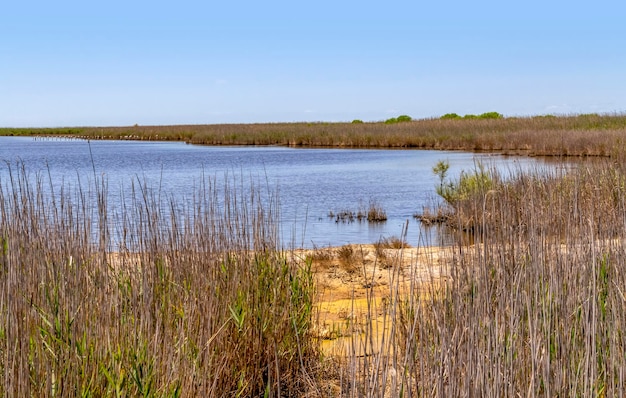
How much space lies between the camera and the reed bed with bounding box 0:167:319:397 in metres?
3.11

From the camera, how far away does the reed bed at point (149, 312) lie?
3.11 metres

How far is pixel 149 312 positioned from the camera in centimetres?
340

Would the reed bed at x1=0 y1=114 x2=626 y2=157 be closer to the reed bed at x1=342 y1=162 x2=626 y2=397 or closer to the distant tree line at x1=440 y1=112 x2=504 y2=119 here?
the distant tree line at x1=440 y1=112 x2=504 y2=119

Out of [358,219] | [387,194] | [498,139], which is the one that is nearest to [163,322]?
[358,219]

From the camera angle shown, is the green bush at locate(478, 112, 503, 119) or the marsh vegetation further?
the green bush at locate(478, 112, 503, 119)

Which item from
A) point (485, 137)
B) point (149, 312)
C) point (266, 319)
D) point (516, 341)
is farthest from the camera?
point (485, 137)

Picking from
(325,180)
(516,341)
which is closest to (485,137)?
(325,180)

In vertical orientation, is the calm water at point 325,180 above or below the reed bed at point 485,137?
below

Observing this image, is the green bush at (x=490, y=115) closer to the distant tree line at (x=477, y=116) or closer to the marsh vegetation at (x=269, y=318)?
the distant tree line at (x=477, y=116)

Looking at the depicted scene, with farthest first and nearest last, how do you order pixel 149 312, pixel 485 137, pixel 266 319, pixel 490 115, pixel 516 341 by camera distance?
1. pixel 490 115
2. pixel 485 137
3. pixel 266 319
4. pixel 149 312
5. pixel 516 341

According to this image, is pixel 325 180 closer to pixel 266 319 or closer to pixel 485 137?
pixel 485 137

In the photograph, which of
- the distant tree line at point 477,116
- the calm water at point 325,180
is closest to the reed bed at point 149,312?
the calm water at point 325,180

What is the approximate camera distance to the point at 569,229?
4.09 m

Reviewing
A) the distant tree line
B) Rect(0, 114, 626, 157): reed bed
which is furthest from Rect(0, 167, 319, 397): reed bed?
the distant tree line
